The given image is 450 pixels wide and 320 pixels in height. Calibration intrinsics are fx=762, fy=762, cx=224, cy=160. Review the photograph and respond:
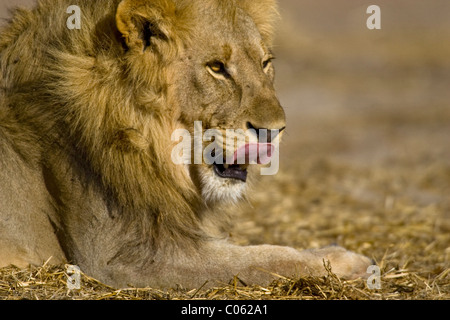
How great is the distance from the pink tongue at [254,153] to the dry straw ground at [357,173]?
31.6 inches

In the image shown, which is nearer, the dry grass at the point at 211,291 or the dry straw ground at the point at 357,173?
the dry grass at the point at 211,291

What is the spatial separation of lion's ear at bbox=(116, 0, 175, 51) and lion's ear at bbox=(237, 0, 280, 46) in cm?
89

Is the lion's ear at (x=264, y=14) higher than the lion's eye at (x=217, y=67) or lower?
higher

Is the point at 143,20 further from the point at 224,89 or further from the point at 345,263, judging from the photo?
the point at 345,263

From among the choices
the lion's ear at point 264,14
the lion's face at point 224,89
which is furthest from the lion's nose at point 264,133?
the lion's ear at point 264,14

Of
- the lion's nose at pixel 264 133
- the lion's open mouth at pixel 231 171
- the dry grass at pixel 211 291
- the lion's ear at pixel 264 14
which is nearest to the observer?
the dry grass at pixel 211 291

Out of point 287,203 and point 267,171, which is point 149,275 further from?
point 287,203

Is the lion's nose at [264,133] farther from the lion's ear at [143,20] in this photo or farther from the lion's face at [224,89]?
the lion's ear at [143,20]

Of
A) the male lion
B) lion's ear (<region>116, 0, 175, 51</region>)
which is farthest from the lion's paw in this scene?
lion's ear (<region>116, 0, 175, 51</region>)

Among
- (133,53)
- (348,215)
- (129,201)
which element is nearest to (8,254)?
(129,201)

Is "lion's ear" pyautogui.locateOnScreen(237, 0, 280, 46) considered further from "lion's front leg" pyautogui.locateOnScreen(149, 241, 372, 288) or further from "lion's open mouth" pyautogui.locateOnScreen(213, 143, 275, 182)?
"lion's front leg" pyautogui.locateOnScreen(149, 241, 372, 288)

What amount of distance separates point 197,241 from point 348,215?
11.3ft

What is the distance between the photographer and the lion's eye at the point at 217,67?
16.3ft

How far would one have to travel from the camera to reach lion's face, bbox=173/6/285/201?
4.87 meters
